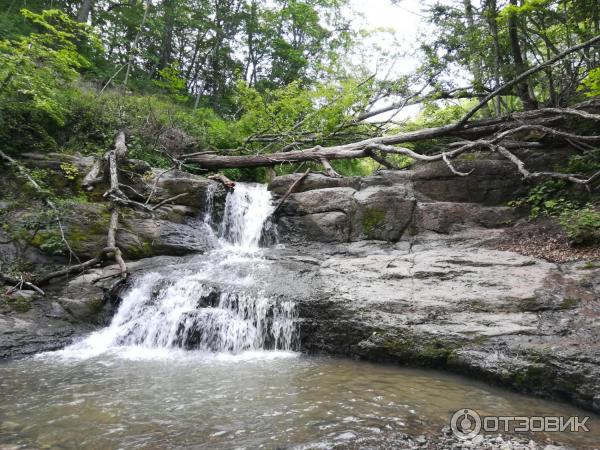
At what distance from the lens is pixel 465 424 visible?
3566 mm

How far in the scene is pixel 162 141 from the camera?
519 inches

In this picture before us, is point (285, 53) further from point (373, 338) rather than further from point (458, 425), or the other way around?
point (458, 425)

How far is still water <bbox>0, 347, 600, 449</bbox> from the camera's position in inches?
128

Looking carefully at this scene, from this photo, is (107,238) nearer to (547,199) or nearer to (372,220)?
(372,220)

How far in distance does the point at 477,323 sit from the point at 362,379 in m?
2.11

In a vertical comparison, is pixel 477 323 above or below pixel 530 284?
below

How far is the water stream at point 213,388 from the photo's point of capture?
3.29m

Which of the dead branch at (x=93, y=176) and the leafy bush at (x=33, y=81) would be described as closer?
the leafy bush at (x=33, y=81)

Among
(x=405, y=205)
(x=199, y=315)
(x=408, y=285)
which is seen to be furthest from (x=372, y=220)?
(x=199, y=315)

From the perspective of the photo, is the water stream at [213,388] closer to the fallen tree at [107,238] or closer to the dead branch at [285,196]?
the fallen tree at [107,238]

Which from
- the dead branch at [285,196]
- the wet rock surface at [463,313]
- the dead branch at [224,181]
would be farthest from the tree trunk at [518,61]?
the dead branch at [224,181]

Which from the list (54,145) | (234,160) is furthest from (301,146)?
(54,145)

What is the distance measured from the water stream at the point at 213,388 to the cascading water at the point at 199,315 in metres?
0.02

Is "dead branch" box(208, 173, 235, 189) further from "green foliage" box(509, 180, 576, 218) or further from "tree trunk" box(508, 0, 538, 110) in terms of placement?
"tree trunk" box(508, 0, 538, 110)
